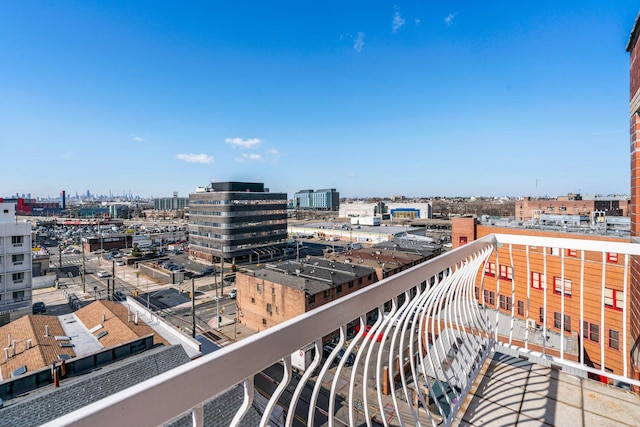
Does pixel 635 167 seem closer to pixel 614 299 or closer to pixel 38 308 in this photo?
pixel 614 299

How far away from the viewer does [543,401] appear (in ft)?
8.82

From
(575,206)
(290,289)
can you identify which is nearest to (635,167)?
(290,289)

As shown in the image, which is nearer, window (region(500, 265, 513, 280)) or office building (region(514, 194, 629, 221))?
window (region(500, 265, 513, 280))

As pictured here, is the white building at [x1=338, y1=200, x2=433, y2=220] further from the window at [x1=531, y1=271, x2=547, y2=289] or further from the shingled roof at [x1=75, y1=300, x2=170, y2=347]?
the shingled roof at [x1=75, y1=300, x2=170, y2=347]

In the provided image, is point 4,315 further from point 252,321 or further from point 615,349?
point 615,349

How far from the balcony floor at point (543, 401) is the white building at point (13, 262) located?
28707 millimetres

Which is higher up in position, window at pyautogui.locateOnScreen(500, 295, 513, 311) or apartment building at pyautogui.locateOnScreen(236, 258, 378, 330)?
window at pyautogui.locateOnScreen(500, 295, 513, 311)

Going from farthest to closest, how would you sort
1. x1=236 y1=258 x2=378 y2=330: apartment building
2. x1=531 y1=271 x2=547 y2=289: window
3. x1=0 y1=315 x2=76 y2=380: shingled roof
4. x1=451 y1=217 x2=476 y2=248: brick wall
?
1. x1=236 y1=258 x2=378 y2=330: apartment building
2. x1=451 y1=217 x2=476 y2=248: brick wall
3. x1=531 y1=271 x2=547 y2=289: window
4. x1=0 y1=315 x2=76 y2=380: shingled roof

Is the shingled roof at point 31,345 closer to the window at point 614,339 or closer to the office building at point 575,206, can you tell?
the window at point 614,339

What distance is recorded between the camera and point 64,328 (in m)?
13.5

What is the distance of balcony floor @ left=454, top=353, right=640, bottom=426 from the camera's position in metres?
2.49

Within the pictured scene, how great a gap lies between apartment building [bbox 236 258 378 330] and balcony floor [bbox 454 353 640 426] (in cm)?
1509

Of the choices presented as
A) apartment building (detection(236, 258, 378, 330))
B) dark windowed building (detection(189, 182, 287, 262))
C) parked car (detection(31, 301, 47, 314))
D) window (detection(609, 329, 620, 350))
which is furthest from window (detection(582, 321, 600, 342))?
parked car (detection(31, 301, 47, 314))

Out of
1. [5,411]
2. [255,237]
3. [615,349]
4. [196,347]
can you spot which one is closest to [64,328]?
[196,347]
